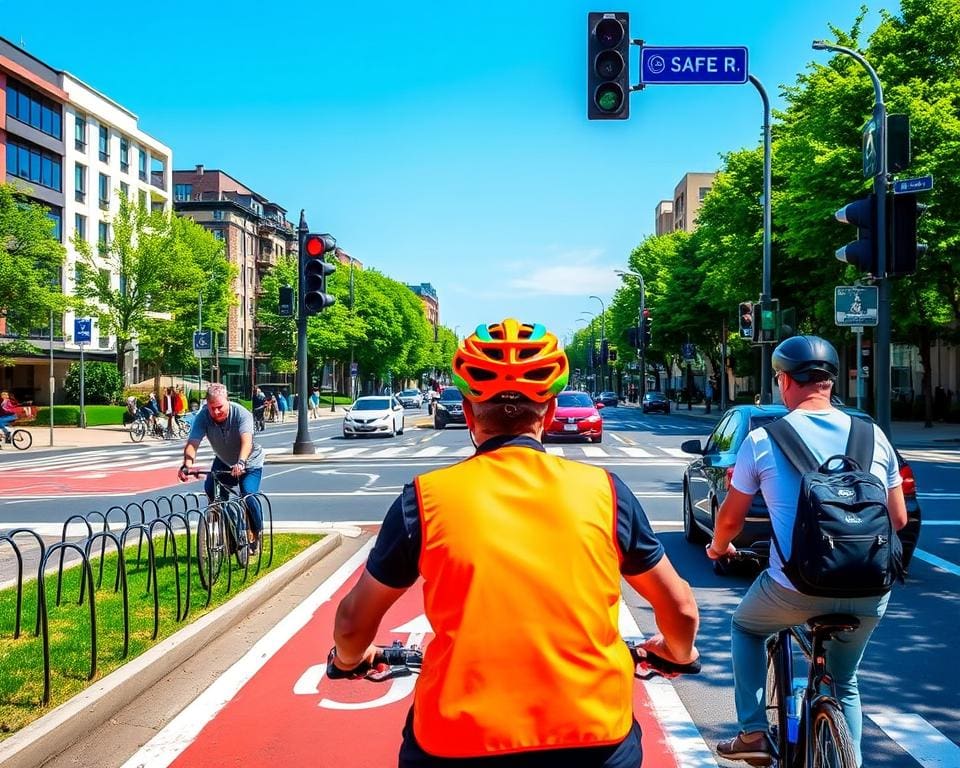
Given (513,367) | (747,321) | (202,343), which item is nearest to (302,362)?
(747,321)

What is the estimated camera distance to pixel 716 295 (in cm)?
4928

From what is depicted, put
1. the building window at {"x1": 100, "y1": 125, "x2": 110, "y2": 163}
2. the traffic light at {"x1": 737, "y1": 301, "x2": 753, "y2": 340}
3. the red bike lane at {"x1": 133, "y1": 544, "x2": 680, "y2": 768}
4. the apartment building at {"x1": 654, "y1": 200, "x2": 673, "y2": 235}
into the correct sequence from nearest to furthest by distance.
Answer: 1. the red bike lane at {"x1": 133, "y1": 544, "x2": 680, "y2": 768}
2. the traffic light at {"x1": 737, "y1": 301, "x2": 753, "y2": 340}
3. the building window at {"x1": 100, "y1": 125, "x2": 110, "y2": 163}
4. the apartment building at {"x1": 654, "y1": 200, "x2": 673, "y2": 235}

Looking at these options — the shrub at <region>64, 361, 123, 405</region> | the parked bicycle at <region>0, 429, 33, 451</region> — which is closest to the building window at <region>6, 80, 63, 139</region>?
the shrub at <region>64, 361, 123, 405</region>

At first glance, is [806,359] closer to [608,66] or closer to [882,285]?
[882,285]

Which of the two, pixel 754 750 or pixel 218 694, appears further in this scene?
pixel 218 694

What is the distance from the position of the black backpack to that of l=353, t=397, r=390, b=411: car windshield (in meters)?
32.4

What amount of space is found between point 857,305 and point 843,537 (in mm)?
10913

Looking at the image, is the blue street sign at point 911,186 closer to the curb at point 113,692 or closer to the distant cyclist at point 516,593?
the curb at point 113,692

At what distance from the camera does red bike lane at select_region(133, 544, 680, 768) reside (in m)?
4.30

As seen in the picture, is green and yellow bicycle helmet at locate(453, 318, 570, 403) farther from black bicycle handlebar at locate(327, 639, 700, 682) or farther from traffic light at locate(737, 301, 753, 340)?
traffic light at locate(737, 301, 753, 340)

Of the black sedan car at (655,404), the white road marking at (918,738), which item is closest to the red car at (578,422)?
the white road marking at (918,738)

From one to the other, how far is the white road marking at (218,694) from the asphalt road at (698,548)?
2421 mm

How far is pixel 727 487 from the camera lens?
8703mm

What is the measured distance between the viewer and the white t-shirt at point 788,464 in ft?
11.0
